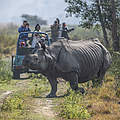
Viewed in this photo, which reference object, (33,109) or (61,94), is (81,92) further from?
(33,109)

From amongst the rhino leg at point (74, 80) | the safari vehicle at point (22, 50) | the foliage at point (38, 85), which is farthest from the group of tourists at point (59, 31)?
the rhino leg at point (74, 80)

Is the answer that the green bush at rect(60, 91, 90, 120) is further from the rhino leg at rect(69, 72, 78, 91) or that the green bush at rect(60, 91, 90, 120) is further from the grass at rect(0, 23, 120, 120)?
the rhino leg at rect(69, 72, 78, 91)

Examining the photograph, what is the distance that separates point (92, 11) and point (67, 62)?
265 inches

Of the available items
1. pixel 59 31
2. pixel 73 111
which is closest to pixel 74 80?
pixel 73 111

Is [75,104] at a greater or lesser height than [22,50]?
lesser

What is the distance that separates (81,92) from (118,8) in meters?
6.93


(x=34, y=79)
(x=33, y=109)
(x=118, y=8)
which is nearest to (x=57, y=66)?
(x=33, y=109)

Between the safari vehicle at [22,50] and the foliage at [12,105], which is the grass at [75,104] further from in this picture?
the safari vehicle at [22,50]

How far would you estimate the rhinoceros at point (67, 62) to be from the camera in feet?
33.1

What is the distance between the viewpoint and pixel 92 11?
1652cm

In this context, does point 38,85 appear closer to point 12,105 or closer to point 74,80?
point 74,80

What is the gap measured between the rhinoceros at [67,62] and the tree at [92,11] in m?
5.12

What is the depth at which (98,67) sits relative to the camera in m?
11.4

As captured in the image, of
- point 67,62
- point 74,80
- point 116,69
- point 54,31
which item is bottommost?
point 74,80
